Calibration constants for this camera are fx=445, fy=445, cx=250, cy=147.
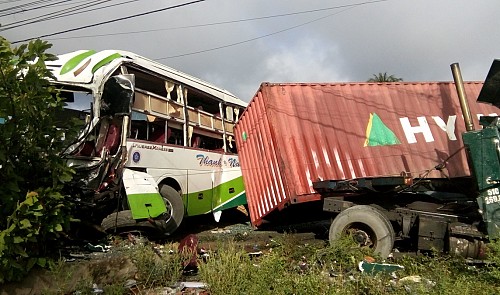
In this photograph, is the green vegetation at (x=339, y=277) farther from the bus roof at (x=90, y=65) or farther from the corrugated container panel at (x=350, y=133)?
the bus roof at (x=90, y=65)

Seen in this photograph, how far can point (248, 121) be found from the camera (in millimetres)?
8938

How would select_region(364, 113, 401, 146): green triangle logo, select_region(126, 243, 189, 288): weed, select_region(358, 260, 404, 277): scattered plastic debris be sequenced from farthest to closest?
1. select_region(364, 113, 401, 146): green triangle logo
2. select_region(358, 260, 404, 277): scattered plastic debris
3. select_region(126, 243, 189, 288): weed

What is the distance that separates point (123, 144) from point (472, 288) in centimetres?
509

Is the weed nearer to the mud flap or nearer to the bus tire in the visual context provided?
the mud flap

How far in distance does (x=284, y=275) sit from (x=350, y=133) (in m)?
3.78

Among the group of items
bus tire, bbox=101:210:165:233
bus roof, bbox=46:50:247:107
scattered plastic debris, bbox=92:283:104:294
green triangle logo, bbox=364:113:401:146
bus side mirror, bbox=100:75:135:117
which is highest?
bus roof, bbox=46:50:247:107

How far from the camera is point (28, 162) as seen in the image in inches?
185

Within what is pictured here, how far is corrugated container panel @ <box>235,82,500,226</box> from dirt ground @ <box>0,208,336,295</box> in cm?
82

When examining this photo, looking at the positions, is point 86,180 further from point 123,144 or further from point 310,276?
point 310,276

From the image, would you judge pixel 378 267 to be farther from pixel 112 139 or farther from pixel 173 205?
pixel 112 139

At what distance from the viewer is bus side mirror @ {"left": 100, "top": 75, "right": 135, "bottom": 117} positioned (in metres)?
6.73

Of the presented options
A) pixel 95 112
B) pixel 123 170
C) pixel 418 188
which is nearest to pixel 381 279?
pixel 418 188

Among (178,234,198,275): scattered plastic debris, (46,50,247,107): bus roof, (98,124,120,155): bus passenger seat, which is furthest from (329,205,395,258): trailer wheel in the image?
(46,50,247,107): bus roof

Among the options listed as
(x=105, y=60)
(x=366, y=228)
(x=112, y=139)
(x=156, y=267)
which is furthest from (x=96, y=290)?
(x=105, y=60)
